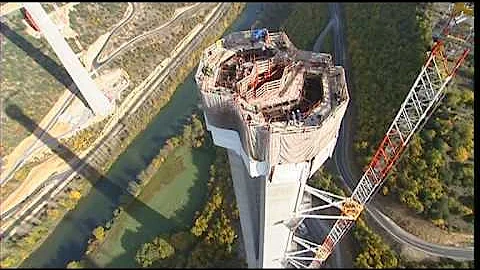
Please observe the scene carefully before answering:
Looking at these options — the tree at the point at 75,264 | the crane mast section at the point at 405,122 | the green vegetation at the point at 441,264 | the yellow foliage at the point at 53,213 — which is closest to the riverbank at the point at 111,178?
the yellow foliage at the point at 53,213

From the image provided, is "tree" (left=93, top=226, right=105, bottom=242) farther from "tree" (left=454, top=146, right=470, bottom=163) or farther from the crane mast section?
"tree" (left=454, top=146, right=470, bottom=163)

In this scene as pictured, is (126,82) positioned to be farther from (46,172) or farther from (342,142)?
(342,142)

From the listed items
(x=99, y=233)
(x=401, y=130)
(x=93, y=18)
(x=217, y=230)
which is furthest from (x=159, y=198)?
(x=93, y=18)

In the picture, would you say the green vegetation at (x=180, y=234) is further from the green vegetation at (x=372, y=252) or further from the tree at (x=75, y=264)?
the green vegetation at (x=372, y=252)

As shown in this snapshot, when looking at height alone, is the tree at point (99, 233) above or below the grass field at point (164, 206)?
above

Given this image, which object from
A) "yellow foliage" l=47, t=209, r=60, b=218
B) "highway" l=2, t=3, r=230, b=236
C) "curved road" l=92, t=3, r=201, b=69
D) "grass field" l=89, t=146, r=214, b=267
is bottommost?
"grass field" l=89, t=146, r=214, b=267

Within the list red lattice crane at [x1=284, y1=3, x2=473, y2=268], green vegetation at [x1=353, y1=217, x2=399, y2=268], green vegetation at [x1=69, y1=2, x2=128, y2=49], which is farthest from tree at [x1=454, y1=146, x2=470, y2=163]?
green vegetation at [x1=69, y1=2, x2=128, y2=49]

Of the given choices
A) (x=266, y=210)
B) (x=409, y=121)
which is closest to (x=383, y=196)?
(x=409, y=121)
